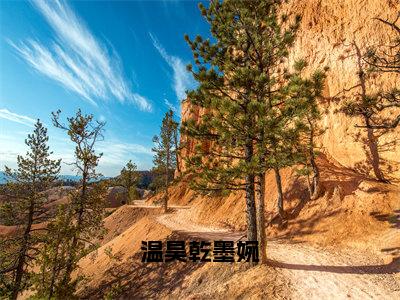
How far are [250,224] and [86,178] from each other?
11.3m

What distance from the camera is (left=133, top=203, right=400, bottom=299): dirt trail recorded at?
32.3 ft

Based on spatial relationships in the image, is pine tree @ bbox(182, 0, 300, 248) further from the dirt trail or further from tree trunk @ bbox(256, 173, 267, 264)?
the dirt trail

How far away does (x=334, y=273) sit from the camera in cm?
1145

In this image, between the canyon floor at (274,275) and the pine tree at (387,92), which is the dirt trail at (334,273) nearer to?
the canyon floor at (274,275)

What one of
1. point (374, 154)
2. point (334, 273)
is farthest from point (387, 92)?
point (374, 154)

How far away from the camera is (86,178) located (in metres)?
18.3

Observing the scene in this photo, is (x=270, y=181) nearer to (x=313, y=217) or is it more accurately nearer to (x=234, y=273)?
(x=313, y=217)

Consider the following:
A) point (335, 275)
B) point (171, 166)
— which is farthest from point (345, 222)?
point (171, 166)

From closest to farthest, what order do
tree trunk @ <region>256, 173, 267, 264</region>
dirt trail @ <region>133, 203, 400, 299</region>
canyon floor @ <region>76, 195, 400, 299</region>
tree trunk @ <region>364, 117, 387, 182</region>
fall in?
dirt trail @ <region>133, 203, 400, 299</region> < canyon floor @ <region>76, 195, 400, 299</region> < tree trunk @ <region>256, 173, 267, 264</region> < tree trunk @ <region>364, 117, 387, 182</region>

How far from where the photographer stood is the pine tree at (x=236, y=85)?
12.6 metres

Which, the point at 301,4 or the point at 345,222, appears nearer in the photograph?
the point at 345,222

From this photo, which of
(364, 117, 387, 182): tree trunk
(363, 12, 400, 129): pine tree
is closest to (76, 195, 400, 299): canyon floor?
(363, 12, 400, 129): pine tree

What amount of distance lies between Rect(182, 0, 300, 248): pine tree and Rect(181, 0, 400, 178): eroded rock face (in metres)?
4.66

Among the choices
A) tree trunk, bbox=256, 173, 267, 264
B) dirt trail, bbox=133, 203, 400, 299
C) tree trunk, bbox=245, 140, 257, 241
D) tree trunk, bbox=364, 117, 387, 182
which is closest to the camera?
dirt trail, bbox=133, 203, 400, 299
